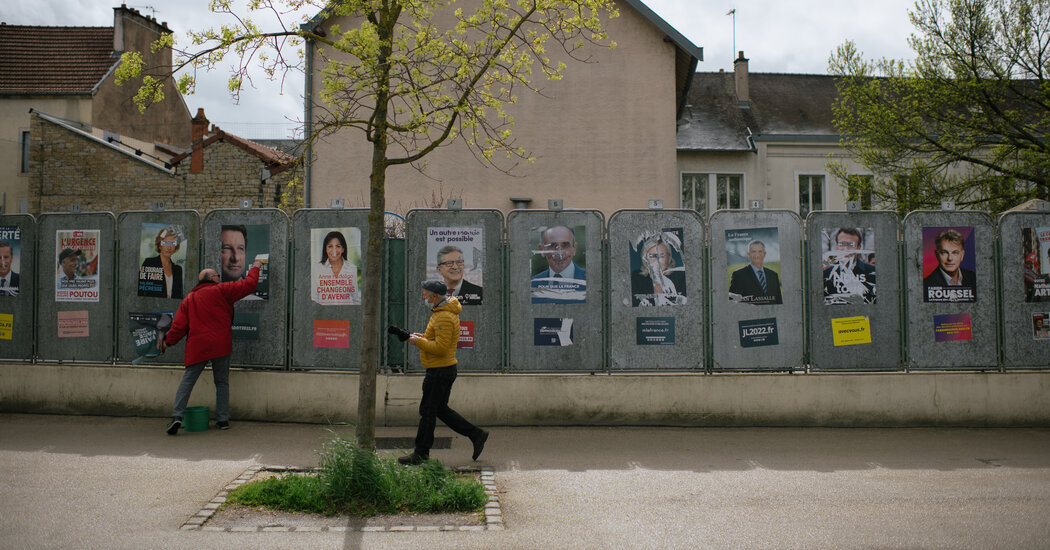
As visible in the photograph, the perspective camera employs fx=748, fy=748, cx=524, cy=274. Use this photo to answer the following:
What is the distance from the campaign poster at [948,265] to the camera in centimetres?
938

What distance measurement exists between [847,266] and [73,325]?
33.2 feet

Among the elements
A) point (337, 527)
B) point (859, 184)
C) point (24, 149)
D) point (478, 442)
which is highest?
point (24, 149)

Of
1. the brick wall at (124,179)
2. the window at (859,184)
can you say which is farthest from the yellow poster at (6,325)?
the window at (859,184)

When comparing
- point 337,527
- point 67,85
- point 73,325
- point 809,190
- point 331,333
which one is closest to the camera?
point 337,527

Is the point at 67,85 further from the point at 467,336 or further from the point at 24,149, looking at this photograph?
the point at 467,336

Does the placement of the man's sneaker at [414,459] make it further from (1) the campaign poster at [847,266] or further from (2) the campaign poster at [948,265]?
(2) the campaign poster at [948,265]

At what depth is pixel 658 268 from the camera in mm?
9227

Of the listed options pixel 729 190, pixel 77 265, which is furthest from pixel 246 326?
pixel 729 190

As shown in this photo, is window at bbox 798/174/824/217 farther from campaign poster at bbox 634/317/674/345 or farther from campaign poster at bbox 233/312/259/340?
campaign poster at bbox 233/312/259/340

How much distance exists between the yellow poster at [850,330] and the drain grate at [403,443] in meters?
4.91

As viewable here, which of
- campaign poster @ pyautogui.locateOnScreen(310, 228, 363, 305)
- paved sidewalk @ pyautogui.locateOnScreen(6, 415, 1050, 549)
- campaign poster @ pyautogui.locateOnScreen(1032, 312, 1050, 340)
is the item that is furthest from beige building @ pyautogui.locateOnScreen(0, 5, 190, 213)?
campaign poster @ pyautogui.locateOnScreen(1032, 312, 1050, 340)

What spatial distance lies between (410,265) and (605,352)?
263 cm

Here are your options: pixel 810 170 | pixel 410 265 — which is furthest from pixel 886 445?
pixel 810 170

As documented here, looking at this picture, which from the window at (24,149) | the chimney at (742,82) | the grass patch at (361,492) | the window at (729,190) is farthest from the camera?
the window at (24,149)
